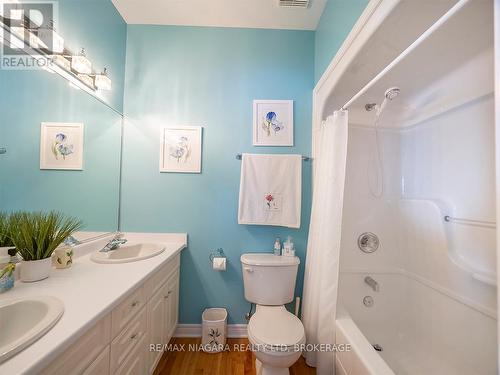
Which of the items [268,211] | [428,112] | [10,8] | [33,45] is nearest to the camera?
[10,8]

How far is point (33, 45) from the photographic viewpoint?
3.37 ft

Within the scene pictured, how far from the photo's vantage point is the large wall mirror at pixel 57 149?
3.13 feet

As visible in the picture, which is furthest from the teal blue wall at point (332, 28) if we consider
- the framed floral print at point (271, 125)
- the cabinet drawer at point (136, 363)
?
the cabinet drawer at point (136, 363)

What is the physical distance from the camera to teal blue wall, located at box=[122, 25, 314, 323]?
5.53 feet

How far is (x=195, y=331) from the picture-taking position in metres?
1.65

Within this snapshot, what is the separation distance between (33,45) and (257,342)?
78.8 inches

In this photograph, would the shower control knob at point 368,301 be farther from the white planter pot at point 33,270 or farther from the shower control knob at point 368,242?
the white planter pot at point 33,270

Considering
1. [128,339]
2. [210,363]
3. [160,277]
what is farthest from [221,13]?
[210,363]

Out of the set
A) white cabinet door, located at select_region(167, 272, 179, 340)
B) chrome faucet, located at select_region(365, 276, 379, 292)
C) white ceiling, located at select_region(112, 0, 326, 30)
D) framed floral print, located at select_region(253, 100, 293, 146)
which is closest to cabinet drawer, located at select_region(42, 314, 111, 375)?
white cabinet door, located at select_region(167, 272, 179, 340)

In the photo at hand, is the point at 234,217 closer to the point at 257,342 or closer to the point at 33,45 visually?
the point at 257,342

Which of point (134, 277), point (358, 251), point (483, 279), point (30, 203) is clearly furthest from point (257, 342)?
point (30, 203)

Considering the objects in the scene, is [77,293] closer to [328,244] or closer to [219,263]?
[219,263]

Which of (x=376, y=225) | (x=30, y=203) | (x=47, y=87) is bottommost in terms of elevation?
(x=376, y=225)

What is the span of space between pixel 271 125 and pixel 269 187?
21.5 inches
